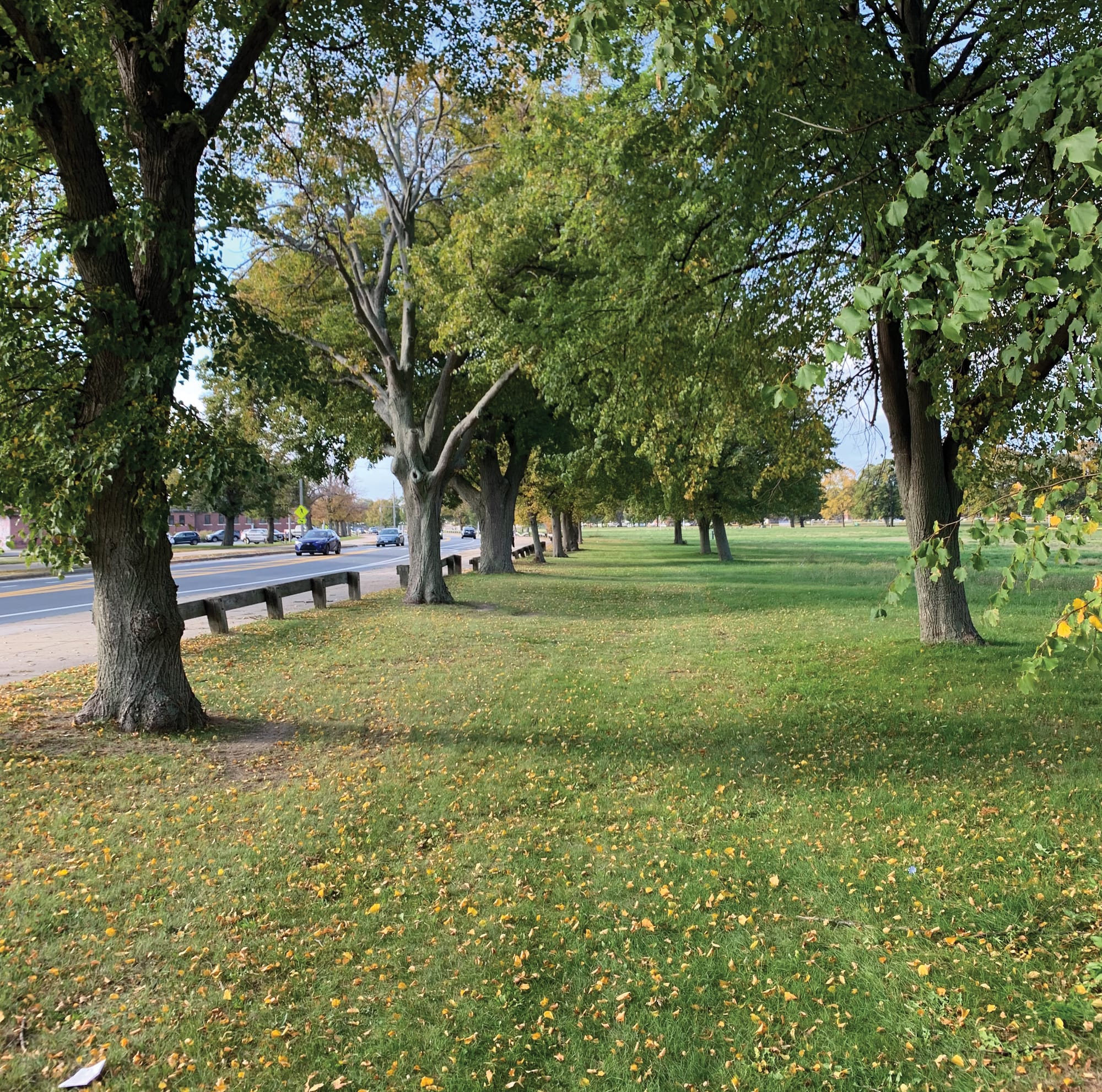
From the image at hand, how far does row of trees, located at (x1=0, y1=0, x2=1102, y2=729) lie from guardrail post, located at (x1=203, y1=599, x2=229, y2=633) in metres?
5.72

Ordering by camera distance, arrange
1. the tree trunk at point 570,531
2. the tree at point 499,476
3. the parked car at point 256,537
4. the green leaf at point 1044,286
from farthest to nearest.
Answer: the parked car at point 256,537
the tree trunk at point 570,531
the tree at point 499,476
the green leaf at point 1044,286

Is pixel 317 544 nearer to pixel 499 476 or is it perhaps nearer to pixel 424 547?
pixel 499 476

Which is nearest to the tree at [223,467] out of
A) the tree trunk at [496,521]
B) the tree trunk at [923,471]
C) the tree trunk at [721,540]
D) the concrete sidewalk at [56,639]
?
the concrete sidewalk at [56,639]

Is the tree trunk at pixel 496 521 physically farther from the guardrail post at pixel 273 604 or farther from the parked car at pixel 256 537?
the parked car at pixel 256 537

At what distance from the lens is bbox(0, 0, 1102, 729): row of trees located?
3.05m

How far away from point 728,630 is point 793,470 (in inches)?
118

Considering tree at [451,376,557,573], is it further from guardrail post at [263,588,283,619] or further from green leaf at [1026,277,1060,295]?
green leaf at [1026,277,1060,295]

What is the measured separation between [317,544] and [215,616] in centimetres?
3253

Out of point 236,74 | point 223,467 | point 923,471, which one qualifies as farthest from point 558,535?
point 223,467

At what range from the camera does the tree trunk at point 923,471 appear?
997cm

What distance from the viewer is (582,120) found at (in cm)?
1048

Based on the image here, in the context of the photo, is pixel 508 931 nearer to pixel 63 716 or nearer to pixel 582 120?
pixel 63 716

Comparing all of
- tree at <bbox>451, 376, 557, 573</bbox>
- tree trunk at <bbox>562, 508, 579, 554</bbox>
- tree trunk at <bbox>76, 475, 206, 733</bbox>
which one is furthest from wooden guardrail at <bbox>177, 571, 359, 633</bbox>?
tree trunk at <bbox>562, 508, 579, 554</bbox>

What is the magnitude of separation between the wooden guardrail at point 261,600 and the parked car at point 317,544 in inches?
967
